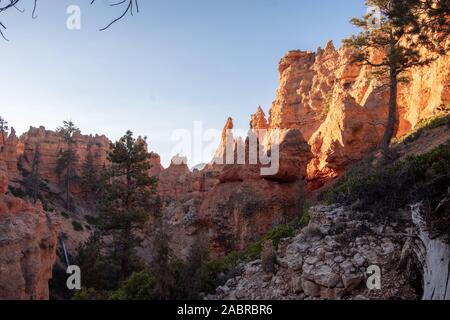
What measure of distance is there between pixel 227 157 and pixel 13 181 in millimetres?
41160

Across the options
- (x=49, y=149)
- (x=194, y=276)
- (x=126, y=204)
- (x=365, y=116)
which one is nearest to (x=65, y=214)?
(x=49, y=149)

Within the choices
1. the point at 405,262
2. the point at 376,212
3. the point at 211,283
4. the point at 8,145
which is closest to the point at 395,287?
the point at 405,262

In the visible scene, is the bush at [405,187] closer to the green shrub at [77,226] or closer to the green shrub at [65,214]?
the green shrub at [77,226]

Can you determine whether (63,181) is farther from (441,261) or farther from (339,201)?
(441,261)

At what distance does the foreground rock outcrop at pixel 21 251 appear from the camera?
1656 cm

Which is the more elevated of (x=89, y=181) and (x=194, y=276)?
(x=89, y=181)

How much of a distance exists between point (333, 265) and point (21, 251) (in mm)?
15483

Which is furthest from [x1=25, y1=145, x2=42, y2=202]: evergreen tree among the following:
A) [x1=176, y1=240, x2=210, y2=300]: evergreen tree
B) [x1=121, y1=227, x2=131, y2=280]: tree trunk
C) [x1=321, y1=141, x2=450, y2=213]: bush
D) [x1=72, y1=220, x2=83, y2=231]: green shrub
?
[x1=321, y1=141, x2=450, y2=213]: bush

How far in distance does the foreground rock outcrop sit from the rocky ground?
11846mm

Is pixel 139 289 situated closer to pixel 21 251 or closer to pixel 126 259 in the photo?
pixel 21 251

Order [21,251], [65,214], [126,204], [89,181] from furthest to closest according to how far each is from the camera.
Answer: [89,181] → [65,214] → [126,204] → [21,251]

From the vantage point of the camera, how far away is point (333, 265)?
25.3 feet

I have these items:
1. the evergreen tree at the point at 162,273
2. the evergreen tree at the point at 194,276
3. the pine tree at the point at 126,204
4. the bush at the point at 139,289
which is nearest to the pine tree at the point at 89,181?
the pine tree at the point at 126,204

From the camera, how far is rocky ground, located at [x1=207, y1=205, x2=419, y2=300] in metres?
7.14
